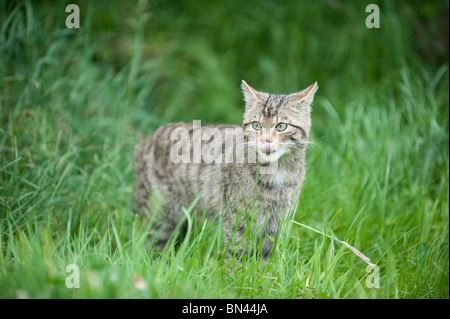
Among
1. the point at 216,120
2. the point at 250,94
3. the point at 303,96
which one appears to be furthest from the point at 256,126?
the point at 216,120

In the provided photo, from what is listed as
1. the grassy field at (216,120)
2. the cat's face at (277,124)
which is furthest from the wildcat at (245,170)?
the grassy field at (216,120)

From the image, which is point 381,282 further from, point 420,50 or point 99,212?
point 420,50

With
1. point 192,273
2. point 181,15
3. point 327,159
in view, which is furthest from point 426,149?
point 181,15

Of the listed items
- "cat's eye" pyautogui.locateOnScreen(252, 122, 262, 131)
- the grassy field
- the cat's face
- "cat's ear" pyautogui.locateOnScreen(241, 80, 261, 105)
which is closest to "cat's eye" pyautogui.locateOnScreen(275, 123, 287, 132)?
the cat's face

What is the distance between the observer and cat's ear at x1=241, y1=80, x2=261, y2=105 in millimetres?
3314

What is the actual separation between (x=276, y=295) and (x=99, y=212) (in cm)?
164

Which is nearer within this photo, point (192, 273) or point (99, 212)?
point (192, 273)

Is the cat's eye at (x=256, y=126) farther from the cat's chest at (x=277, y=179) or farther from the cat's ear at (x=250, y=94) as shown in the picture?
the cat's chest at (x=277, y=179)

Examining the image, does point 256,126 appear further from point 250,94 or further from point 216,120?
point 216,120

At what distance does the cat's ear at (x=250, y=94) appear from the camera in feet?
10.9

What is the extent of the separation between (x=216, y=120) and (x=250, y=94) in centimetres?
289

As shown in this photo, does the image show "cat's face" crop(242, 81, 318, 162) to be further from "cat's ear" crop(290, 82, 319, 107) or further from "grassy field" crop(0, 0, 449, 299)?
"grassy field" crop(0, 0, 449, 299)

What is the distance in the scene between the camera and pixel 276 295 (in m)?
2.78

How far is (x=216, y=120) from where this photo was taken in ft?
20.4
